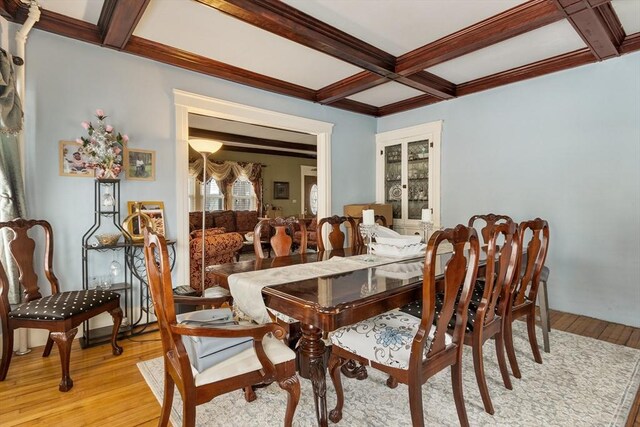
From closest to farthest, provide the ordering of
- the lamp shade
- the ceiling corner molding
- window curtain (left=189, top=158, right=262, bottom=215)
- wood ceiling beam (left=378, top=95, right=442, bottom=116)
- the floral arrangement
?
the floral arrangement, the ceiling corner molding, the lamp shade, wood ceiling beam (left=378, top=95, right=442, bottom=116), window curtain (left=189, top=158, right=262, bottom=215)

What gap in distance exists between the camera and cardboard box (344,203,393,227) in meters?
4.62

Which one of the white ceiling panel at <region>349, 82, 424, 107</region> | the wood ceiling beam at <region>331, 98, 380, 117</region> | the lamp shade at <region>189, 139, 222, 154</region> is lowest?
the lamp shade at <region>189, 139, 222, 154</region>

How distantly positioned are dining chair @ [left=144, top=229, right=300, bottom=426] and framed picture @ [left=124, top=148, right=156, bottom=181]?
75.6 inches

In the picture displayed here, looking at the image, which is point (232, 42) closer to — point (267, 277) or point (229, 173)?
point (267, 277)

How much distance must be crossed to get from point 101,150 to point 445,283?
2.75m

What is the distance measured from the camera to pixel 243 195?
9.27 metres

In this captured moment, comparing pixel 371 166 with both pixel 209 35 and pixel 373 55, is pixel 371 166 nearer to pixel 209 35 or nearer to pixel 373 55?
pixel 373 55

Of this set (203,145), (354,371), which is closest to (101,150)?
(203,145)

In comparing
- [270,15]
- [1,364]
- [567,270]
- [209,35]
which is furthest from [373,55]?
[1,364]

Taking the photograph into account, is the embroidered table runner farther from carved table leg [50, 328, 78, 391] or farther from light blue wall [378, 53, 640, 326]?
light blue wall [378, 53, 640, 326]

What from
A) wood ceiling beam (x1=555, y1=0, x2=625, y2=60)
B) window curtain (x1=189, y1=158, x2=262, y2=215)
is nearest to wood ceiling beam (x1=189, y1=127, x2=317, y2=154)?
window curtain (x1=189, y1=158, x2=262, y2=215)

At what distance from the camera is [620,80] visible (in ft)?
10.1

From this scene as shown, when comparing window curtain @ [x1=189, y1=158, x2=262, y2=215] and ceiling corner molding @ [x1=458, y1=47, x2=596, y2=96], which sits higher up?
ceiling corner molding @ [x1=458, y1=47, x2=596, y2=96]

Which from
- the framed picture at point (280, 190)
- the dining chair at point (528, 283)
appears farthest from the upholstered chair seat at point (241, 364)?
the framed picture at point (280, 190)
